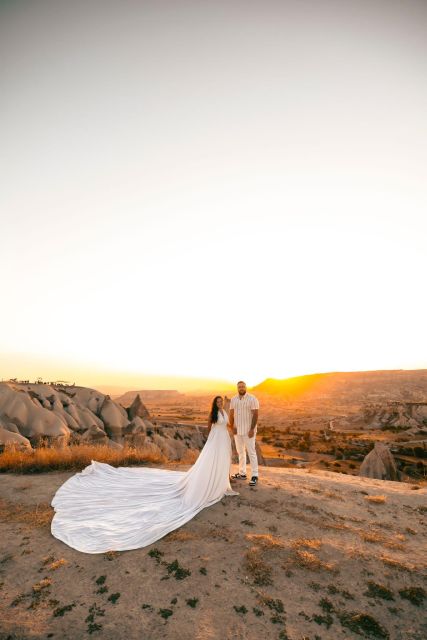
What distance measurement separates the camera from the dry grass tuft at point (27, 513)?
223 inches

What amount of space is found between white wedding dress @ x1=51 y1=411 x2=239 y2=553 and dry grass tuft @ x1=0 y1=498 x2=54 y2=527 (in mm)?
160

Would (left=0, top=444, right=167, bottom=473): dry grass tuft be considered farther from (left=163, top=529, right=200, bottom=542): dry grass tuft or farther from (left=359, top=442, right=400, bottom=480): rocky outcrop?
(left=359, top=442, right=400, bottom=480): rocky outcrop

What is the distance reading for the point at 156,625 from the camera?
3.38 m

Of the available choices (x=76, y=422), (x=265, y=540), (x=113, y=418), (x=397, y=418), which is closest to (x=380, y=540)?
(x=265, y=540)

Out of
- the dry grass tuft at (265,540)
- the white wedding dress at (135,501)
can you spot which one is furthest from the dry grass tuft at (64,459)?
the dry grass tuft at (265,540)

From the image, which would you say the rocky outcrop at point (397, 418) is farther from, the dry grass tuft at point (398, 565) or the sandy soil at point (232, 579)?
the dry grass tuft at point (398, 565)

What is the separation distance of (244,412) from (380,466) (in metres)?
7.38

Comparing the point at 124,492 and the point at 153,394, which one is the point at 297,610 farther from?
the point at 153,394

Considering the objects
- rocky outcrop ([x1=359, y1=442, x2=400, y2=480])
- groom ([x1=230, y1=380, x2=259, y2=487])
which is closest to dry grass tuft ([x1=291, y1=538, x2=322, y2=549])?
groom ([x1=230, y1=380, x2=259, y2=487])

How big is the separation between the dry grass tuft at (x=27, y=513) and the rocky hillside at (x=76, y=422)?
15.5ft

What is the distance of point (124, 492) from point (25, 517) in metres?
2.00

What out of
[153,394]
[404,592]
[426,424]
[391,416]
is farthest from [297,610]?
[153,394]

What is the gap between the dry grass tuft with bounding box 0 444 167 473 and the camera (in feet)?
28.6

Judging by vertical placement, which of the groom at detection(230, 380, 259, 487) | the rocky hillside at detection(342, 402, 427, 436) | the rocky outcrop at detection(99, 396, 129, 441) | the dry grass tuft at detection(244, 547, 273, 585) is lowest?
the rocky hillside at detection(342, 402, 427, 436)
